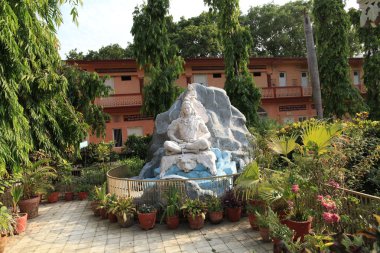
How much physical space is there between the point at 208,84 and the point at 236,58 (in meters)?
6.74

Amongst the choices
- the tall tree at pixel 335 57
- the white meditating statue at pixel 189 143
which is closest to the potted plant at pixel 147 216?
the white meditating statue at pixel 189 143

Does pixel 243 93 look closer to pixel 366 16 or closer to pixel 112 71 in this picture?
pixel 112 71

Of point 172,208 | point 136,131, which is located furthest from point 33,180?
point 136,131

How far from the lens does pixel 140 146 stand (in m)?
16.2

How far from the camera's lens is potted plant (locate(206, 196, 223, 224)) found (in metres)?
6.66

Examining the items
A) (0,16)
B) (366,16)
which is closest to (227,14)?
(0,16)

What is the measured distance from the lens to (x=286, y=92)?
22.7m

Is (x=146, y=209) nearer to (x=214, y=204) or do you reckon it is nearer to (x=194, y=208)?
(x=194, y=208)

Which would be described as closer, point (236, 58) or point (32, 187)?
point (32, 187)

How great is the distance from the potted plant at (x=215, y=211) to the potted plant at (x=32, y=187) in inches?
190

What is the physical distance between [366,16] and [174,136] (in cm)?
710

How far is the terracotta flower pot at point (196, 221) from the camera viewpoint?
6437mm

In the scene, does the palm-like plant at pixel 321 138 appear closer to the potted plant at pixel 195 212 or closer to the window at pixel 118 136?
the potted plant at pixel 195 212

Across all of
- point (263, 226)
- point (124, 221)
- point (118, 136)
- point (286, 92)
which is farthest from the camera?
point (286, 92)
